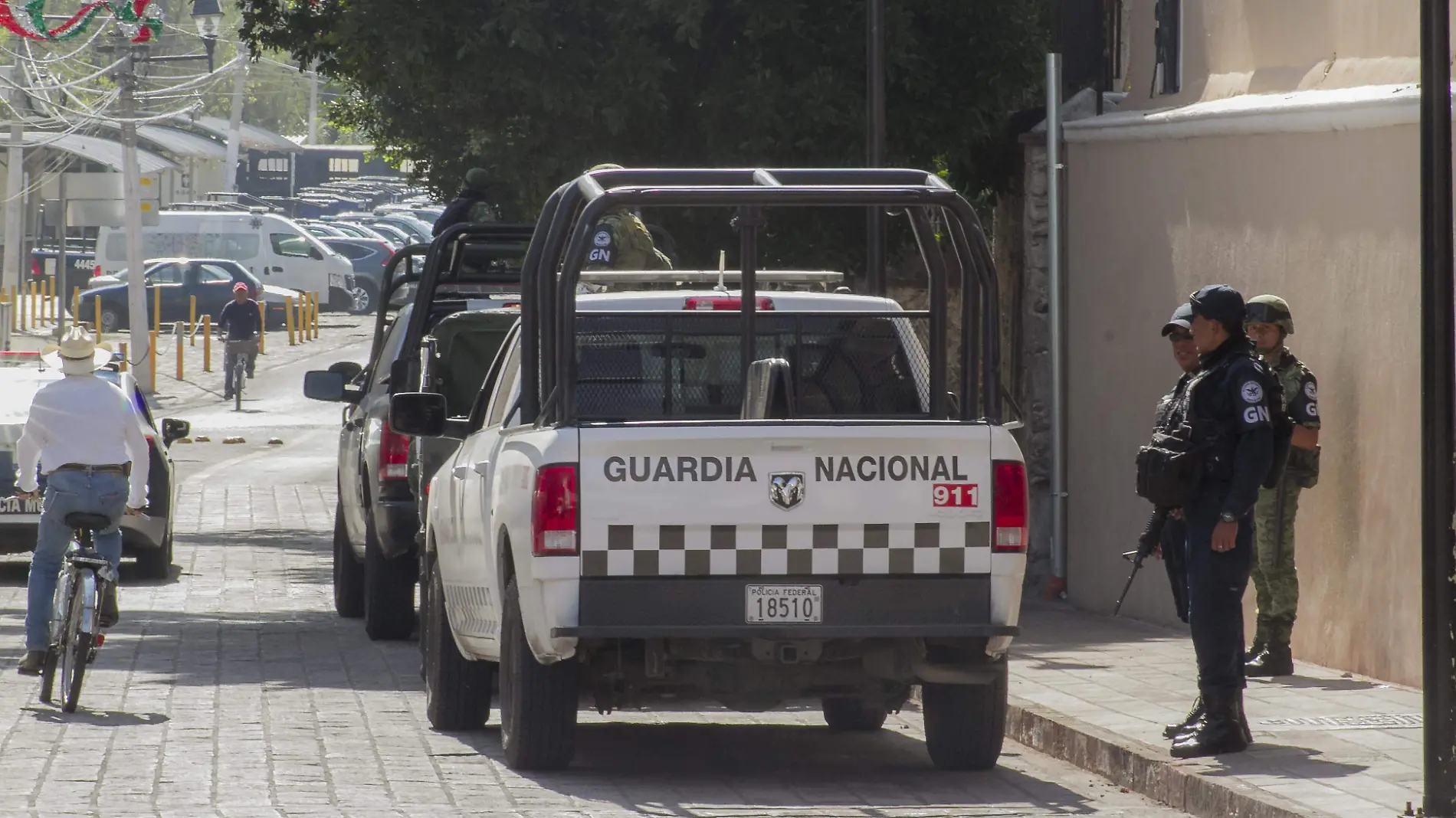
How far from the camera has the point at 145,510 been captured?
15.7 m

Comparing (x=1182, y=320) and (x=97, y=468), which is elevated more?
(x=1182, y=320)

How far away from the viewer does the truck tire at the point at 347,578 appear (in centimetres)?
1422

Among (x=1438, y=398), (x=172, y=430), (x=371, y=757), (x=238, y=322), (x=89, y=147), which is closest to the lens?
(x=1438, y=398)

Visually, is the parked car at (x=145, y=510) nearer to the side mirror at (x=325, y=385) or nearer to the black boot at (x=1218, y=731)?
the side mirror at (x=325, y=385)

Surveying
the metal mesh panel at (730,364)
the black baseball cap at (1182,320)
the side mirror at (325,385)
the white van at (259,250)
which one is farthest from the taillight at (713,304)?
the white van at (259,250)

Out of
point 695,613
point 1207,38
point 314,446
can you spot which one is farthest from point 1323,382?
point 314,446

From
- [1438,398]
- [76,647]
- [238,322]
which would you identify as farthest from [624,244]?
[238,322]

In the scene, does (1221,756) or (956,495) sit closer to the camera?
(956,495)

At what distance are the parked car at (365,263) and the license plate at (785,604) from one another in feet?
146

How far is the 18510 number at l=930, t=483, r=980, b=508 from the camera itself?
8.04m

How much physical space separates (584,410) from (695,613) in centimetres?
104

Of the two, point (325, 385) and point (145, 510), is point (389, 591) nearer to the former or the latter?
point (325, 385)

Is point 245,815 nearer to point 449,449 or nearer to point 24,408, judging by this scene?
point 449,449

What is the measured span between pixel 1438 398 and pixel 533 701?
10.6 ft
